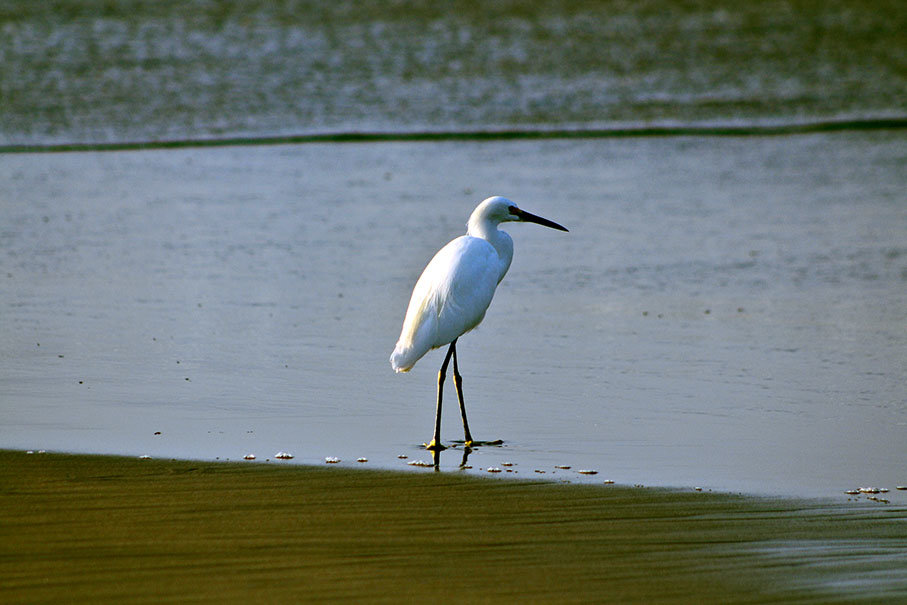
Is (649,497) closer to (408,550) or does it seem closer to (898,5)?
(408,550)

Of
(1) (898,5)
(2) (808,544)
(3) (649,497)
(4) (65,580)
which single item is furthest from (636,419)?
(1) (898,5)

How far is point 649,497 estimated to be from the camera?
477 centimetres

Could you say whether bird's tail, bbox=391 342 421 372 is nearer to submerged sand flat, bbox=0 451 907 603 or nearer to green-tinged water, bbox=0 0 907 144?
submerged sand flat, bbox=0 451 907 603

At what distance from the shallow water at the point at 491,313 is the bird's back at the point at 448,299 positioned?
1.20 ft

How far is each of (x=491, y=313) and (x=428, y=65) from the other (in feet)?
36.6

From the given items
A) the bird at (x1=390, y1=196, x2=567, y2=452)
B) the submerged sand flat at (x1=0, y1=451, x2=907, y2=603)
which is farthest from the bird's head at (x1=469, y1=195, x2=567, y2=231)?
the submerged sand flat at (x1=0, y1=451, x2=907, y2=603)

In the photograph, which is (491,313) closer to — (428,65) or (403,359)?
(403,359)

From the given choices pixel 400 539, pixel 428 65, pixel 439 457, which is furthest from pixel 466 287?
pixel 428 65

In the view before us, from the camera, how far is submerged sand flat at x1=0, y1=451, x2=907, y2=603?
3822 mm

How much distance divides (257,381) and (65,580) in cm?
276

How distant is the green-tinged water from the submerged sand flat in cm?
1139

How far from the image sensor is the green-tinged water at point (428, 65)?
1659cm

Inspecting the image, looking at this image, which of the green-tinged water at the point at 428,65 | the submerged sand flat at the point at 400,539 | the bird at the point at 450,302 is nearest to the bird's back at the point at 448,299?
the bird at the point at 450,302

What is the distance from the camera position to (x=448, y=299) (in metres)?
6.01
